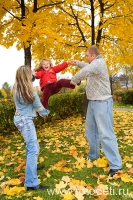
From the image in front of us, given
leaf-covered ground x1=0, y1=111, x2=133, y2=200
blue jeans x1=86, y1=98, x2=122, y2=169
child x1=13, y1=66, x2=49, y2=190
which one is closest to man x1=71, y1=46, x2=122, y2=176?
blue jeans x1=86, y1=98, x2=122, y2=169

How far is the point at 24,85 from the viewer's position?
3.73 meters

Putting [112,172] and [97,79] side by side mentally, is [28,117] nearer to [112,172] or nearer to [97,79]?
[97,79]

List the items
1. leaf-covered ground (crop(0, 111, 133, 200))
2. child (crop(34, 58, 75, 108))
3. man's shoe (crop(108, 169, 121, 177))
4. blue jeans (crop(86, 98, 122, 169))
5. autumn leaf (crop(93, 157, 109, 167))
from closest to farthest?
leaf-covered ground (crop(0, 111, 133, 200))
man's shoe (crop(108, 169, 121, 177))
blue jeans (crop(86, 98, 122, 169))
autumn leaf (crop(93, 157, 109, 167))
child (crop(34, 58, 75, 108))

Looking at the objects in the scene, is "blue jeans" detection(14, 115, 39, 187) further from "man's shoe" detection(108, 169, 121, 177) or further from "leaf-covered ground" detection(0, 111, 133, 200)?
"man's shoe" detection(108, 169, 121, 177)

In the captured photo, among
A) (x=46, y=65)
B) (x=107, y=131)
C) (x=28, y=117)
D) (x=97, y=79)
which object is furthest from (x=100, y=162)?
(x=46, y=65)

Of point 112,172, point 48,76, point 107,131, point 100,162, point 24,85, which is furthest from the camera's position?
point 48,76

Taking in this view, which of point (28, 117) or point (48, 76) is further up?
point (48, 76)

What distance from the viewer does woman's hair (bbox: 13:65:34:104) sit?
3711 millimetres

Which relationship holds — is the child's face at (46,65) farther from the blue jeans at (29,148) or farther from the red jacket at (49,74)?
the blue jeans at (29,148)

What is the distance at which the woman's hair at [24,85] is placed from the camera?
3.71m

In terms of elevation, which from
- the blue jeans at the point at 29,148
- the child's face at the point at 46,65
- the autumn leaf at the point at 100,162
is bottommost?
the autumn leaf at the point at 100,162

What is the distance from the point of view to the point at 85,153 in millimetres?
5566

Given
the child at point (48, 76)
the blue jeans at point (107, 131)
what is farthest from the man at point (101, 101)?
the child at point (48, 76)

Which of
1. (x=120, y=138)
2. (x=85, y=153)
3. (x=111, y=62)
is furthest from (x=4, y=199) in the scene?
(x=111, y=62)
